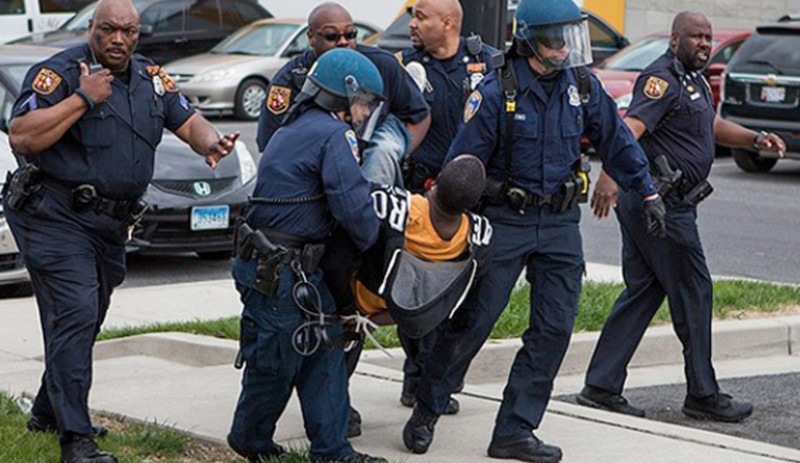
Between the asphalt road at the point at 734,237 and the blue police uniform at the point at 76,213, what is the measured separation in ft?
17.5

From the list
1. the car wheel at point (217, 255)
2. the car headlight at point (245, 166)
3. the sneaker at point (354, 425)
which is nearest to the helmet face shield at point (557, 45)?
the sneaker at point (354, 425)

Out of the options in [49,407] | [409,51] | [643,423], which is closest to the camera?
[49,407]

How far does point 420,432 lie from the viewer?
6664mm

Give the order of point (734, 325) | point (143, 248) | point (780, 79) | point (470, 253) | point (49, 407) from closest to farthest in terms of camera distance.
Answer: point (470, 253)
point (49, 407)
point (734, 325)
point (143, 248)
point (780, 79)

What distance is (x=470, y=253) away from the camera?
622cm

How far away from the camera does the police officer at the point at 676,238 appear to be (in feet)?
25.4

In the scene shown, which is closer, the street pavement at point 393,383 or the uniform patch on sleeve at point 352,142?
the uniform patch on sleeve at point 352,142

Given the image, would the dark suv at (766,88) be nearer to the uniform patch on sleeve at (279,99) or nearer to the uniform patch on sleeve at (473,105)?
the uniform patch on sleeve at (279,99)

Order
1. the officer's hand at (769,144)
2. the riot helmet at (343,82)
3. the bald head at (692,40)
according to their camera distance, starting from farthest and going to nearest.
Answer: the officer's hand at (769,144), the bald head at (692,40), the riot helmet at (343,82)

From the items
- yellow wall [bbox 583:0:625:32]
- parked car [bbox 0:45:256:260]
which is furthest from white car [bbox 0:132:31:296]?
yellow wall [bbox 583:0:625:32]

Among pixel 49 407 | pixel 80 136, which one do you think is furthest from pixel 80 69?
pixel 49 407

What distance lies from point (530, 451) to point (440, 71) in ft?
6.82

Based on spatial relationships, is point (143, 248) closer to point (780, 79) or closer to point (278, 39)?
point (780, 79)

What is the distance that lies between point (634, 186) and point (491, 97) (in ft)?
2.41
